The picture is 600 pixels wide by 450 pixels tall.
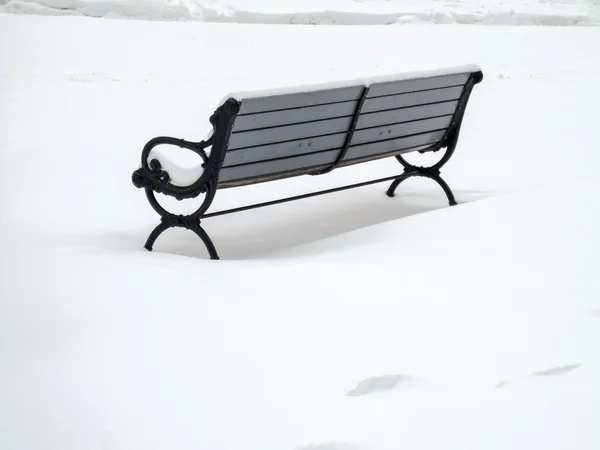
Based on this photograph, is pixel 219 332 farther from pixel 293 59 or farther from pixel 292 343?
pixel 293 59

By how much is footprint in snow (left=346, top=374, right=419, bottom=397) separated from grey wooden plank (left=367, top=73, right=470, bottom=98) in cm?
217

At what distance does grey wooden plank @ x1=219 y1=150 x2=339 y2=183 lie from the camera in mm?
4043

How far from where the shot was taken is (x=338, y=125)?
14.6 ft

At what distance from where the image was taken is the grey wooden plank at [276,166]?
4.04 meters

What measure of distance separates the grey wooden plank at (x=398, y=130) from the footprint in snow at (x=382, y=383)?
2.18 meters

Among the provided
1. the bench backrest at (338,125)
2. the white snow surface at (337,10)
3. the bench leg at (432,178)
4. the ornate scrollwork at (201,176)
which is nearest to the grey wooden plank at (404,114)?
the bench backrest at (338,125)

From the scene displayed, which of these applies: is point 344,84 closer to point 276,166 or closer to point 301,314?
point 276,166

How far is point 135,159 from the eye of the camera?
6.19m
